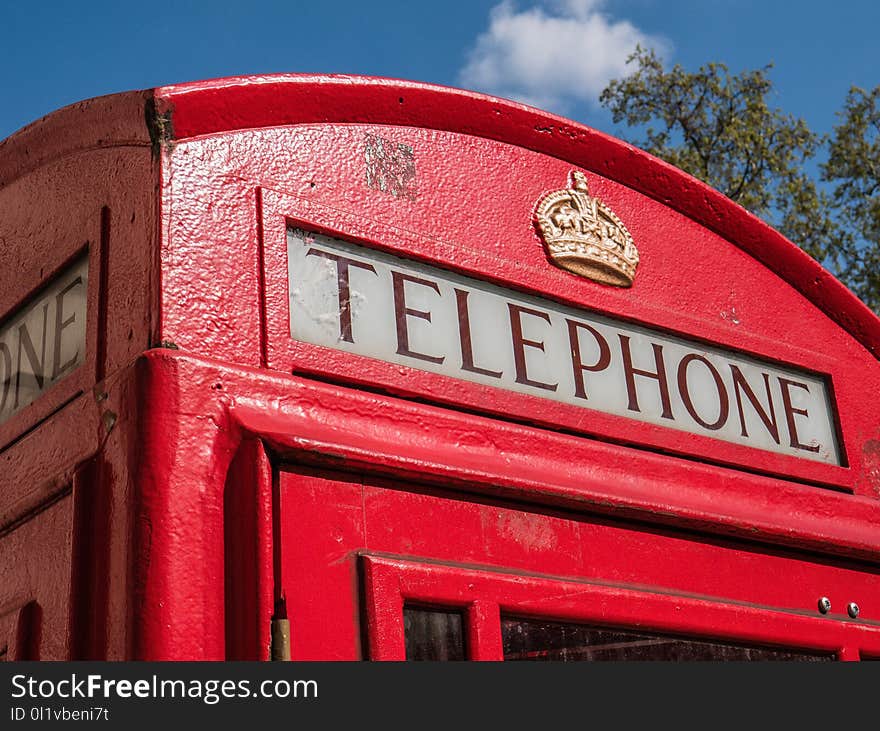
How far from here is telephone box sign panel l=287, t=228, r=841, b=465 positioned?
211cm

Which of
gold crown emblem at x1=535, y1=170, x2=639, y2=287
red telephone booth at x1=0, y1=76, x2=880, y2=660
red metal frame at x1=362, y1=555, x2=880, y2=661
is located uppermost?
gold crown emblem at x1=535, y1=170, x2=639, y2=287

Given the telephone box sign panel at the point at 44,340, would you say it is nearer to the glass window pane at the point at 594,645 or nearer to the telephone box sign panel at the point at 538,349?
the telephone box sign panel at the point at 538,349

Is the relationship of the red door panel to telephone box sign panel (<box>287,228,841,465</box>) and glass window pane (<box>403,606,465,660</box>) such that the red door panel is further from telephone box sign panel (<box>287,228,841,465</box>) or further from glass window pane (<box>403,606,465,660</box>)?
telephone box sign panel (<box>287,228,841,465</box>)

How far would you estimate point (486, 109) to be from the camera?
255 cm

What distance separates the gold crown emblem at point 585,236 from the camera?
250cm

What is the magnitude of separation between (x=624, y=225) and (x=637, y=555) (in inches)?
31.4

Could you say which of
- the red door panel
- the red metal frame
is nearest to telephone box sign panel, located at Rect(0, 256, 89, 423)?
the red door panel

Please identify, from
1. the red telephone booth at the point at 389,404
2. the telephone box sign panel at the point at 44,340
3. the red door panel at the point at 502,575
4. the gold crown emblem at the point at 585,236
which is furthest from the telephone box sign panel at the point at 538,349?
the telephone box sign panel at the point at 44,340

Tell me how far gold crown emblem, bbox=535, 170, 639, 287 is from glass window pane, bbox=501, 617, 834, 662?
0.77 meters

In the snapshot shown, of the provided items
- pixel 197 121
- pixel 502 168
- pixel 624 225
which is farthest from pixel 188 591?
pixel 624 225

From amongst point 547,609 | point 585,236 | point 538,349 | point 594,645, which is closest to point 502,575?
point 547,609

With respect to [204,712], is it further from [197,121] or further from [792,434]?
[792,434]

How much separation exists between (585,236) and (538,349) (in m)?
0.35

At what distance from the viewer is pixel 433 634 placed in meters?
1.89
